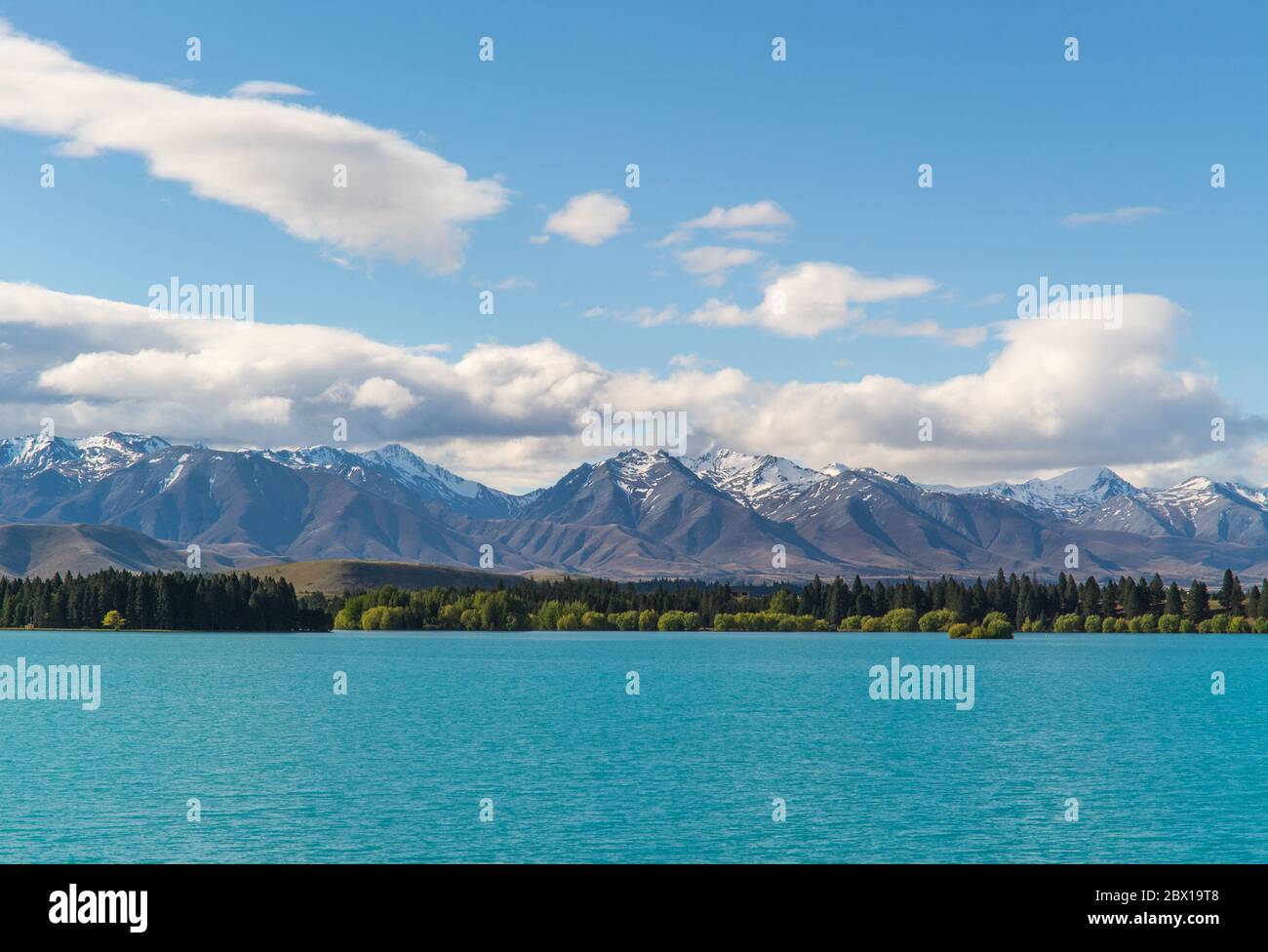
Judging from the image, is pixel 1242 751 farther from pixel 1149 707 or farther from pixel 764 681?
pixel 764 681

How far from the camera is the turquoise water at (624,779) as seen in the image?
66.1 m

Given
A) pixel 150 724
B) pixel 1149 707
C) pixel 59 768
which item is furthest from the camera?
pixel 1149 707

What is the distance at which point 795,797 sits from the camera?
80.5 m

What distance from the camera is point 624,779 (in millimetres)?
88312

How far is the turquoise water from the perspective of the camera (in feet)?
217
